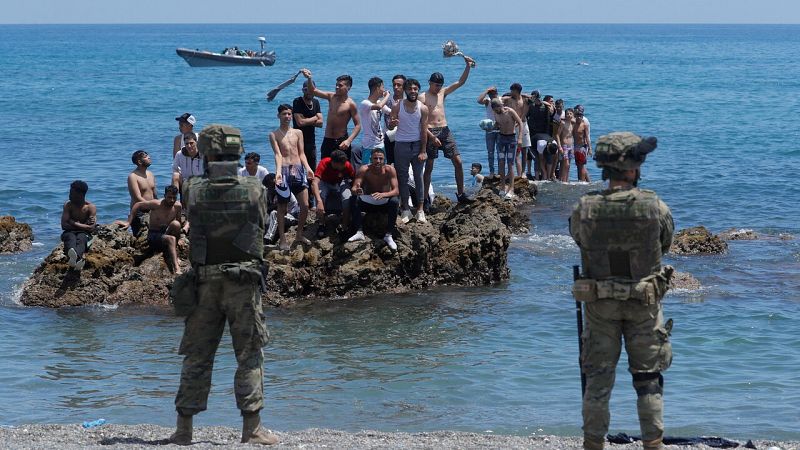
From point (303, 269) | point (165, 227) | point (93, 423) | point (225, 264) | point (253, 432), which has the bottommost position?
point (93, 423)

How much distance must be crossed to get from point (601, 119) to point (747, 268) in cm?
2860

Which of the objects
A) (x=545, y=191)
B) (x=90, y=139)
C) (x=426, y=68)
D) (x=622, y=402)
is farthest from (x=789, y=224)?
(x=426, y=68)

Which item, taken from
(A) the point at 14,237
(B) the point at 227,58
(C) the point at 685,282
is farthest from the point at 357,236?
(B) the point at 227,58

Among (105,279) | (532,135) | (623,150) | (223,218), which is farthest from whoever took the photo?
(532,135)

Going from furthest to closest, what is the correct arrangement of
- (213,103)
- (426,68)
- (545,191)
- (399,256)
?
1. (426,68)
2. (213,103)
3. (545,191)
4. (399,256)

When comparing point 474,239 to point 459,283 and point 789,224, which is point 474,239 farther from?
point 789,224

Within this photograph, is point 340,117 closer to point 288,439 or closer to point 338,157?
point 338,157

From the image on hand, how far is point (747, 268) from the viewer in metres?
17.2

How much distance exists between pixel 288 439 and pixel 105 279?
6519 mm

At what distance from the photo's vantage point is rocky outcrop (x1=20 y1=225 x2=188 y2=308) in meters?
14.4

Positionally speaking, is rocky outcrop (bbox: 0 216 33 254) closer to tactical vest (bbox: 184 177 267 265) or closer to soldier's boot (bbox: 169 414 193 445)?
soldier's boot (bbox: 169 414 193 445)

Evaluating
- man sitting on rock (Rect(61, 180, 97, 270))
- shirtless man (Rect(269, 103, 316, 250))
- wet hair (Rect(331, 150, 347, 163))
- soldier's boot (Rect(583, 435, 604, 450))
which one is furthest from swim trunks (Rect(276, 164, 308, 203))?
soldier's boot (Rect(583, 435, 604, 450))

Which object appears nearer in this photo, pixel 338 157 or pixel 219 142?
pixel 219 142

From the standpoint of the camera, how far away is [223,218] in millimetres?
8031
